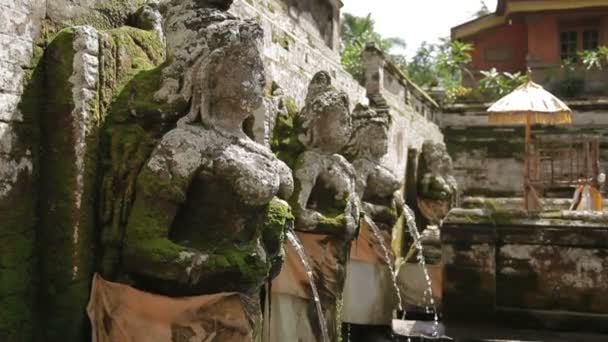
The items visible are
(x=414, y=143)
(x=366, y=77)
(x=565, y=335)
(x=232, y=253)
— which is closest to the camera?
(x=232, y=253)

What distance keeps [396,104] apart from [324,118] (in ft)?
21.3

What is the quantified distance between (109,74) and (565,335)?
17.1ft

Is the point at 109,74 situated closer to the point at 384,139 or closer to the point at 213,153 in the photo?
the point at 213,153

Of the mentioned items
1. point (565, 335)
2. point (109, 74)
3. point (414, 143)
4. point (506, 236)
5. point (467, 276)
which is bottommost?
point (565, 335)

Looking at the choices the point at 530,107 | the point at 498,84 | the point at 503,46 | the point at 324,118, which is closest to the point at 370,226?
the point at 324,118

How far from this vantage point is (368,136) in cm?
657

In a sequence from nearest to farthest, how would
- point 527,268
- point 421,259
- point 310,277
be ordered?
1. point 310,277
2. point 527,268
3. point 421,259

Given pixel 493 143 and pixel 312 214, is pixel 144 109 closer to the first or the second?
pixel 312 214

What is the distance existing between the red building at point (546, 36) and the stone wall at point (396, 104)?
36.6ft

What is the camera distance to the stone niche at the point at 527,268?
6684 millimetres

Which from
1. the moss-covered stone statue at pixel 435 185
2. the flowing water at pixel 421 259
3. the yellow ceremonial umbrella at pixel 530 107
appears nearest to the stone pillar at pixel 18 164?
the flowing water at pixel 421 259

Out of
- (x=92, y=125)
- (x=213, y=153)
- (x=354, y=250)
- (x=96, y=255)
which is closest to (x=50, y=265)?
(x=96, y=255)

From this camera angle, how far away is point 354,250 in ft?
22.2

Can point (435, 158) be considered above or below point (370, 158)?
above
